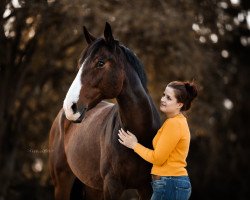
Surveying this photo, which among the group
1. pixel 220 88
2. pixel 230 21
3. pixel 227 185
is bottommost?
pixel 227 185

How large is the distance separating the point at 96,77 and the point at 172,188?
121 centimetres

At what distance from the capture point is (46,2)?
29.5ft

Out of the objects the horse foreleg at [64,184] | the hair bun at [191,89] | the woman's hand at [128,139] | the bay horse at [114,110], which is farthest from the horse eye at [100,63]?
the horse foreleg at [64,184]

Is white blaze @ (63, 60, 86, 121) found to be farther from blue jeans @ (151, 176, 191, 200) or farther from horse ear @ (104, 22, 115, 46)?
blue jeans @ (151, 176, 191, 200)

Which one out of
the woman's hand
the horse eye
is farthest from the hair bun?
the horse eye

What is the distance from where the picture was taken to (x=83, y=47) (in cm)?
1301

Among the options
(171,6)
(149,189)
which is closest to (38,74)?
(171,6)

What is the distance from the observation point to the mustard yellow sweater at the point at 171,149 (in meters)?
4.85

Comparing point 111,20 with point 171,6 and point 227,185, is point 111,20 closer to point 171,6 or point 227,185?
point 171,6

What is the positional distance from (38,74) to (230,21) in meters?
4.41

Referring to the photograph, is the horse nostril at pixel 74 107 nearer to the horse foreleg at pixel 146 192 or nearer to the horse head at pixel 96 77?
the horse head at pixel 96 77

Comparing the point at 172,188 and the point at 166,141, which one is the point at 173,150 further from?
the point at 172,188

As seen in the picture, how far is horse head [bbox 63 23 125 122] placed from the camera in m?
5.17

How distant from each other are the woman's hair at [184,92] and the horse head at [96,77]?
60cm
